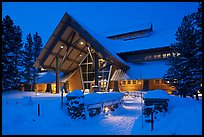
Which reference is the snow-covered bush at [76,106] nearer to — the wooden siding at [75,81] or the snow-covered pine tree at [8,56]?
the snow-covered pine tree at [8,56]

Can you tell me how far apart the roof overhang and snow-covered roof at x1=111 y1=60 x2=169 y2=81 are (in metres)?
1.28

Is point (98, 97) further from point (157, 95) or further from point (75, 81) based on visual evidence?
point (75, 81)

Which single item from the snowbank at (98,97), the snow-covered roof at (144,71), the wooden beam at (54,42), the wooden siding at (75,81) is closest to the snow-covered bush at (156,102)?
the snowbank at (98,97)

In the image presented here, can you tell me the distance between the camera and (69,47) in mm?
30656

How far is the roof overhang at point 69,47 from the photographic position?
2786cm

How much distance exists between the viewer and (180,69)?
20.0 meters

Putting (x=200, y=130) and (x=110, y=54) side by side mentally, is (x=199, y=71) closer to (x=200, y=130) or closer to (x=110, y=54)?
(x=200, y=130)

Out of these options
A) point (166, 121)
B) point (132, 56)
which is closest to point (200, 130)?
point (166, 121)

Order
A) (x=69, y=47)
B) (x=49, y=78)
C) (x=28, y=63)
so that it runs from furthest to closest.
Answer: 1. (x=49, y=78)
2. (x=28, y=63)
3. (x=69, y=47)

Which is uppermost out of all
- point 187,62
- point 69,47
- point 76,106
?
point 69,47

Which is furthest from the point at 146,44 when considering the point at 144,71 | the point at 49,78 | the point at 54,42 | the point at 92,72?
the point at 49,78

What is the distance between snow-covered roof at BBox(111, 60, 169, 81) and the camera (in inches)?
1159

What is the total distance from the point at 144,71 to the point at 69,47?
11306mm

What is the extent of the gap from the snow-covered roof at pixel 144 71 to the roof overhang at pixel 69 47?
1.28 meters
